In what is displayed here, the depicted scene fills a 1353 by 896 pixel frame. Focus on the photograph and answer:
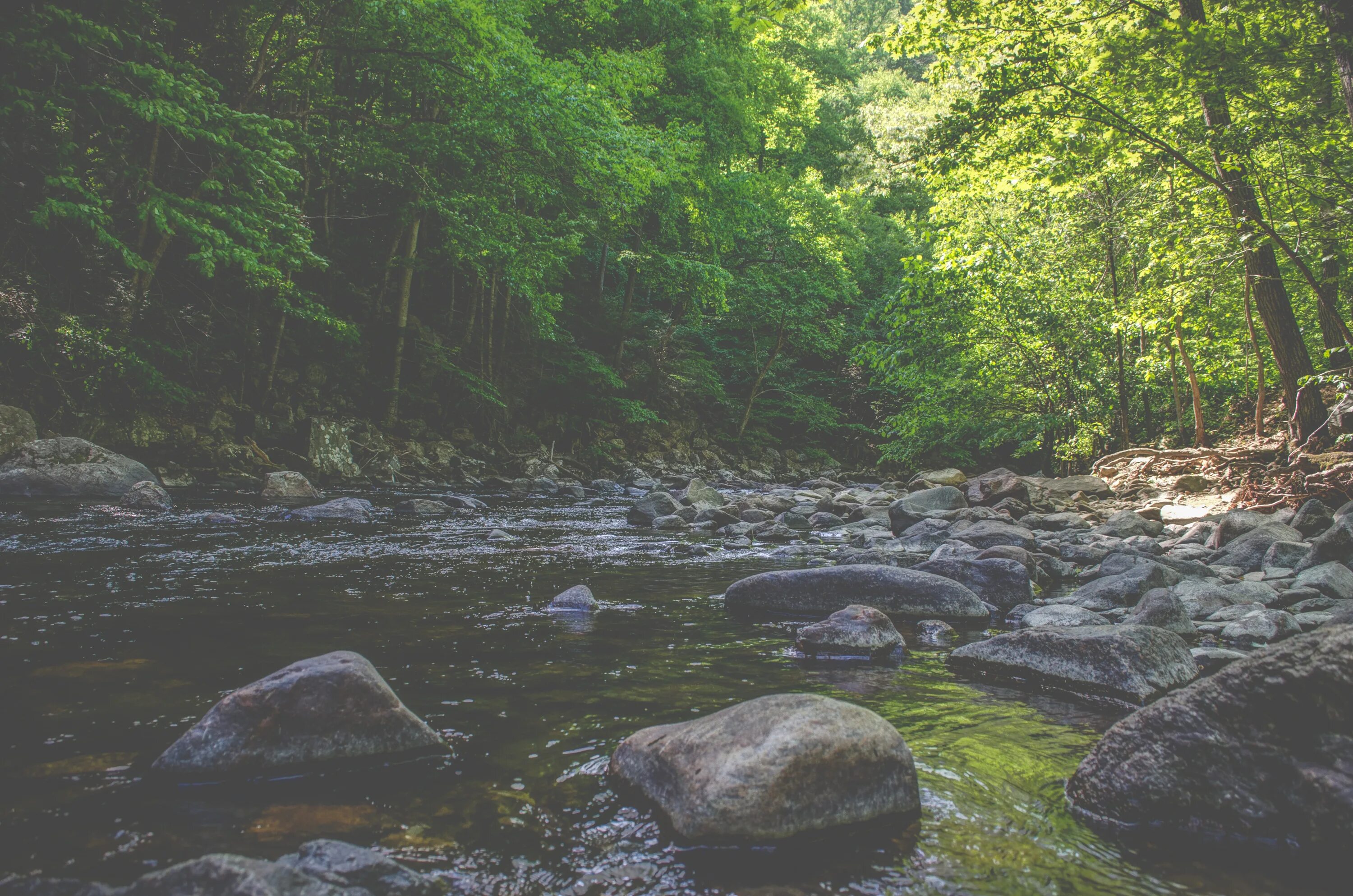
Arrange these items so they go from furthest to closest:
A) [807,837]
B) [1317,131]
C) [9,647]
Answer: [1317,131] < [9,647] < [807,837]

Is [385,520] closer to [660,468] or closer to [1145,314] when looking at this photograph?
[1145,314]

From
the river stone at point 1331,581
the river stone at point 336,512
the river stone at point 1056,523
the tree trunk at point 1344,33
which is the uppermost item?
the tree trunk at point 1344,33

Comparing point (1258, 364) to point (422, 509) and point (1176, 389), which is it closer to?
point (1176, 389)

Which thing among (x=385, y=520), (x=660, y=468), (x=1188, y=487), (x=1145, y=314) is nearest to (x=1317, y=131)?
(x=1145, y=314)

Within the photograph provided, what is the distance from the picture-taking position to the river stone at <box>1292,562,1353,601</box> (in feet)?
16.2

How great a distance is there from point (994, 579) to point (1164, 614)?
1.20 metres

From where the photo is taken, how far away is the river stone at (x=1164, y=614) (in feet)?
14.6

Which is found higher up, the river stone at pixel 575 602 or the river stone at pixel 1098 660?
the river stone at pixel 1098 660

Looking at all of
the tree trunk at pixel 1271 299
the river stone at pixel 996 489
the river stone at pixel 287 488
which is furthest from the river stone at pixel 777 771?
the river stone at pixel 996 489

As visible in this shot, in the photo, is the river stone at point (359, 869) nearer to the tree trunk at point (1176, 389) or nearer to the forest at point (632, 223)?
the forest at point (632, 223)

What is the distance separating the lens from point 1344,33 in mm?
7199

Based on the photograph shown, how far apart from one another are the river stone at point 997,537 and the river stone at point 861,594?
232 cm

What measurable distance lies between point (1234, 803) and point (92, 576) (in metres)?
6.37

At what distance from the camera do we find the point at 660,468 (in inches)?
862
